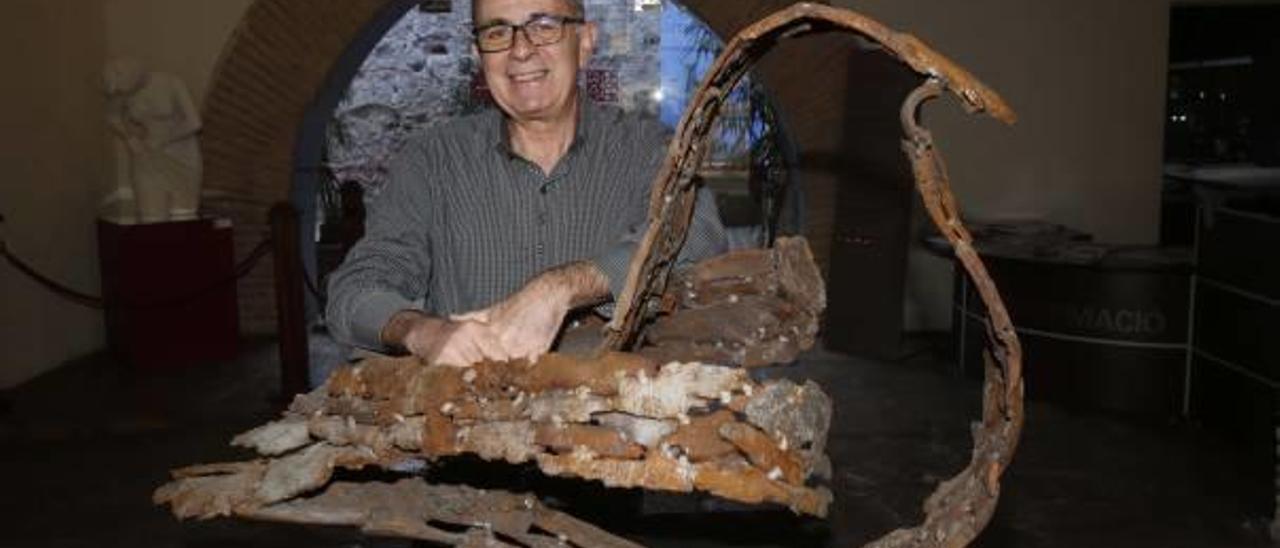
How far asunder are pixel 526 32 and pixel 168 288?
504 cm

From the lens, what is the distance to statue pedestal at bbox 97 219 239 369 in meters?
6.02

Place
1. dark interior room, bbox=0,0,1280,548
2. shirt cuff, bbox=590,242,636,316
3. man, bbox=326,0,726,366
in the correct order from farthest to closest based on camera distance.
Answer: man, bbox=326,0,726,366 < shirt cuff, bbox=590,242,636,316 < dark interior room, bbox=0,0,1280,548

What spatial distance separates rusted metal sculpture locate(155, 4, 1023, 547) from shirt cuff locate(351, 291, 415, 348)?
90mm

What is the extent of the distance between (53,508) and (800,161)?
453cm

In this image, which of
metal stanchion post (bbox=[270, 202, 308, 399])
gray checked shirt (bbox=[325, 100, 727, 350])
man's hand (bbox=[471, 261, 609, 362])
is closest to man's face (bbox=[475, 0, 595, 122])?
gray checked shirt (bbox=[325, 100, 727, 350])

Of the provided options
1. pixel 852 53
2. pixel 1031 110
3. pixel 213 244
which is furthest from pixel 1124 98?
pixel 213 244

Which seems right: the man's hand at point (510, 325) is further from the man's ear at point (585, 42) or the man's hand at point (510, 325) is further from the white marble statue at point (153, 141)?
the white marble statue at point (153, 141)

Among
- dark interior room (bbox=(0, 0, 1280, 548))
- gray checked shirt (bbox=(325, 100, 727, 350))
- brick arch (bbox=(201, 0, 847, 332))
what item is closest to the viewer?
dark interior room (bbox=(0, 0, 1280, 548))

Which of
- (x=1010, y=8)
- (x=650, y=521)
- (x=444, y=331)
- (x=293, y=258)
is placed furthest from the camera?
(x=1010, y=8)

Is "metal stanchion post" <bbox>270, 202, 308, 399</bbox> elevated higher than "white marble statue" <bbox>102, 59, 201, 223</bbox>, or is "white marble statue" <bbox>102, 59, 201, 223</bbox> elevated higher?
"white marble statue" <bbox>102, 59, 201, 223</bbox>

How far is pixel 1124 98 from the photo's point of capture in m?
6.96

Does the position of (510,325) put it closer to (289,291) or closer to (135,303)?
(289,291)

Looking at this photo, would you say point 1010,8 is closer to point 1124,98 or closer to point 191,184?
point 1124,98

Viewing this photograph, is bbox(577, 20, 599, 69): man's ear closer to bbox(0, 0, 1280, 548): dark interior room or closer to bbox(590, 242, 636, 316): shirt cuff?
bbox(0, 0, 1280, 548): dark interior room
